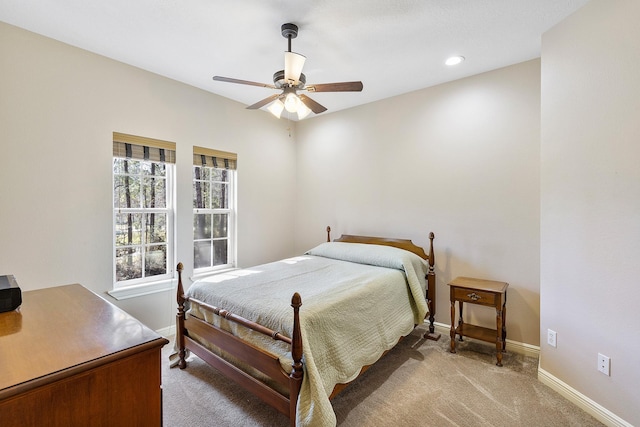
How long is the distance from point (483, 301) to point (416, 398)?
1.06 m

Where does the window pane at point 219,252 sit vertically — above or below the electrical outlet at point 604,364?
above

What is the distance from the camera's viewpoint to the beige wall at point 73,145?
7.52 feet

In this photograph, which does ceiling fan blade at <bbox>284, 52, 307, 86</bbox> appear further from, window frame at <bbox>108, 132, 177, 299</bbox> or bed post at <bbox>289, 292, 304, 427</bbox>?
window frame at <bbox>108, 132, 177, 299</bbox>

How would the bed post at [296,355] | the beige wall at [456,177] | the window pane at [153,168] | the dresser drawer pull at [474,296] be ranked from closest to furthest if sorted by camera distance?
the bed post at [296,355] < the dresser drawer pull at [474,296] < the beige wall at [456,177] < the window pane at [153,168]

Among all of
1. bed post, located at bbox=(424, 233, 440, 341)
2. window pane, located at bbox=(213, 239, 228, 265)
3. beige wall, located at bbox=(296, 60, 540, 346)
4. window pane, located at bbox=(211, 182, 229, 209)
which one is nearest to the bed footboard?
window pane, located at bbox=(213, 239, 228, 265)

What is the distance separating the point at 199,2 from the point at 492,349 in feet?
12.4

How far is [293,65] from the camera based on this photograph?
2031 millimetres

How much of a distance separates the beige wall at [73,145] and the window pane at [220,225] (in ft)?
1.28

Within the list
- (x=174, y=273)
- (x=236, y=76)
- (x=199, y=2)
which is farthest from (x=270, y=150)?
(x=199, y=2)

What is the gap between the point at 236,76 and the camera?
9.99ft

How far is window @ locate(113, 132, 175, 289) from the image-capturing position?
2918 millimetres

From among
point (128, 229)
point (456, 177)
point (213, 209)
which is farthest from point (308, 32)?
point (128, 229)

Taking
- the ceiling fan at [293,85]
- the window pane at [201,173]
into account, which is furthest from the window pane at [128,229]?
the ceiling fan at [293,85]

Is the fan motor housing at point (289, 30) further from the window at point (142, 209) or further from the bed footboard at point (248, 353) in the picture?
the bed footboard at point (248, 353)
